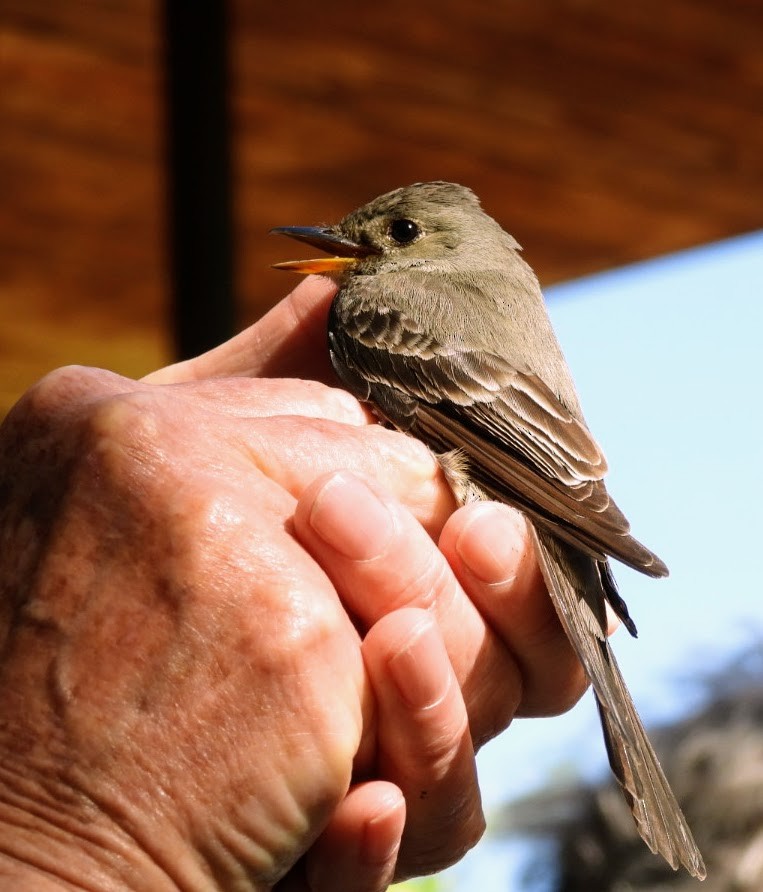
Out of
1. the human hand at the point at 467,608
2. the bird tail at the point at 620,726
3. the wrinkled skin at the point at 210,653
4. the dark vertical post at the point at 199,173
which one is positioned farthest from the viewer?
the dark vertical post at the point at 199,173

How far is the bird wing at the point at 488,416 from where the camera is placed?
10.7ft

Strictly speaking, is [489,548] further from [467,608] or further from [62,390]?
[62,390]

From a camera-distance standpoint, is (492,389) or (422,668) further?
(492,389)

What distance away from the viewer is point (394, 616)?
2576mm

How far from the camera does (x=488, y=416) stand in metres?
3.53

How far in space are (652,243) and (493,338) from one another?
15.0ft

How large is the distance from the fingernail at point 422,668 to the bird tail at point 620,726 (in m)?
0.44

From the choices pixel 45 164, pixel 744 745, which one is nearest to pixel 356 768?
pixel 744 745

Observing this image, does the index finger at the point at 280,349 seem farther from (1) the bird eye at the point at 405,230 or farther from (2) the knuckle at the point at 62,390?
(2) the knuckle at the point at 62,390

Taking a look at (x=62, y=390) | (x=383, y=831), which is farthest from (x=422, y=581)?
(x=62, y=390)

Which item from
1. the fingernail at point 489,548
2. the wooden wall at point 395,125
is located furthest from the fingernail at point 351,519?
the wooden wall at point 395,125

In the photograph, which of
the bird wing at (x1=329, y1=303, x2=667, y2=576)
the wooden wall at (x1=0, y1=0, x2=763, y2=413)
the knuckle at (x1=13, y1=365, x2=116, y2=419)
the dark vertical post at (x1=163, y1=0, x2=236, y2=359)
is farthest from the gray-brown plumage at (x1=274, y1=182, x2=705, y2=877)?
the wooden wall at (x1=0, y1=0, x2=763, y2=413)

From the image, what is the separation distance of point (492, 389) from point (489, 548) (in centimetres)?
79

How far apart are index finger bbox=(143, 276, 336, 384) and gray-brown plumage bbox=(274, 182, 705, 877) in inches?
2.5
